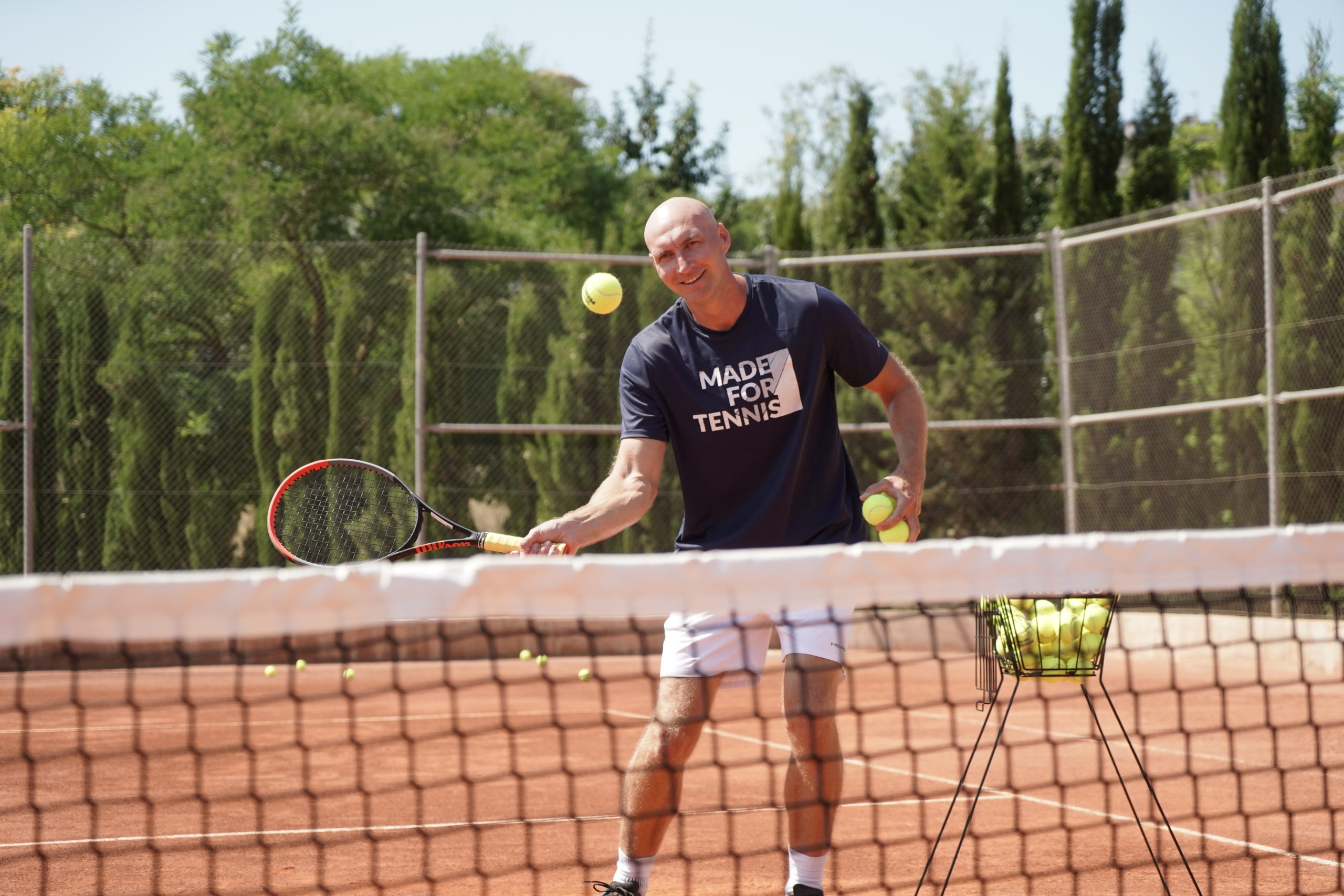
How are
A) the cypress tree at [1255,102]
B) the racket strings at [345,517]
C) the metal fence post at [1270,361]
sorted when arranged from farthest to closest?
the cypress tree at [1255,102]
the metal fence post at [1270,361]
the racket strings at [345,517]

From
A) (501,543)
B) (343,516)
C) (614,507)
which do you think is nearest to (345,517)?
(343,516)

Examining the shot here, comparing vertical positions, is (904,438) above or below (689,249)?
below

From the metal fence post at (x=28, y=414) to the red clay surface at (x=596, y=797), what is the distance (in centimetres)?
192

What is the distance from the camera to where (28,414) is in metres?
9.25

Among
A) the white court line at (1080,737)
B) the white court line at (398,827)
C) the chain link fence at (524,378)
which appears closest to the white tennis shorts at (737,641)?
the white court line at (398,827)

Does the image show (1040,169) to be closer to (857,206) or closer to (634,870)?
(857,206)

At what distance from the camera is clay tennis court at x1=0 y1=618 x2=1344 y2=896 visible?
356 centimetres

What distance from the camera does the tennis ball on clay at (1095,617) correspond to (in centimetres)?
316

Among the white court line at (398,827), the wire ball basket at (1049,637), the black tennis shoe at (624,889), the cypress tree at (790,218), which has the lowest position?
the white court line at (398,827)

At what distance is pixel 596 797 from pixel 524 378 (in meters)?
5.55

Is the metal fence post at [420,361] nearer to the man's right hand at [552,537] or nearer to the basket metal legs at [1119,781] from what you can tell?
the basket metal legs at [1119,781]

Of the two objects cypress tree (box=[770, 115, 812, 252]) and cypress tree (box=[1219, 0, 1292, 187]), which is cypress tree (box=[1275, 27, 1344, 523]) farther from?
cypress tree (box=[770, 115, 812, 252])

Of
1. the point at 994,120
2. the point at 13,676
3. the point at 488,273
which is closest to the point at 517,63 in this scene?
the point at 994,120

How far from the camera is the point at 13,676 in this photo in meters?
9.44
